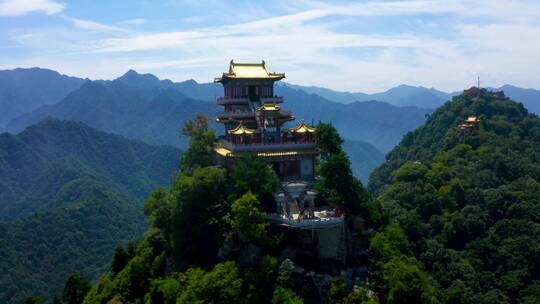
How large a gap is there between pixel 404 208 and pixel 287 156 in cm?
2818

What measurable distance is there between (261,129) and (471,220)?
3036 centimetres

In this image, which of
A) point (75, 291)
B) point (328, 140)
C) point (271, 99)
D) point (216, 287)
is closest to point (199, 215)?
point (216, 287)

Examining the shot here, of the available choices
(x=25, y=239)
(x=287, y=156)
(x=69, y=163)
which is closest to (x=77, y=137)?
(x=69, y=163)

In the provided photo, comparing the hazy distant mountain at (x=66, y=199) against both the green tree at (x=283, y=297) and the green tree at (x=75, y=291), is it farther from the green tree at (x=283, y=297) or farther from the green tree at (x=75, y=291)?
the green tree at (x=283, y=297)

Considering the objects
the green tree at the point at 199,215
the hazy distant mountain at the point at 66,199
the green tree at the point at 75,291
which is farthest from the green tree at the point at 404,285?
the hazy distant mountain at the point at 66,199

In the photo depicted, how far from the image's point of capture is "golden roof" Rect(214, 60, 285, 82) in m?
45.0

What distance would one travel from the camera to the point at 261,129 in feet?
132

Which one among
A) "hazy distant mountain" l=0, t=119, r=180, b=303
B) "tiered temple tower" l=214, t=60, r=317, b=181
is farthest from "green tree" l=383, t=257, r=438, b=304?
"hazy distant mountain" l=0, t=119, r=180, b=303

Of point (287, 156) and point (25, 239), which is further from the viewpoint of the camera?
point (25, 239)

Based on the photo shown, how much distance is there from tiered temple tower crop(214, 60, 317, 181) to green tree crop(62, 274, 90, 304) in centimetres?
1552

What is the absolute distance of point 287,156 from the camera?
38406mm

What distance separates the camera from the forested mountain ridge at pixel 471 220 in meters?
48.6

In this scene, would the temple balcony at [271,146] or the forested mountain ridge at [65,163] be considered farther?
the forested mountain ridge at [65,163]

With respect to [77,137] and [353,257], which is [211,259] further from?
[77,137]
